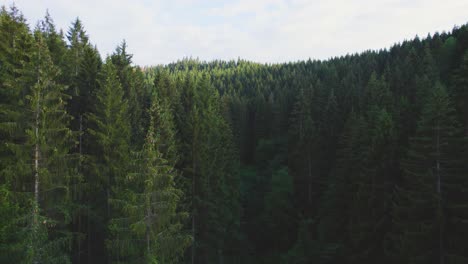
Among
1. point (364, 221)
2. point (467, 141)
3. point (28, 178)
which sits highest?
point (467, 141)

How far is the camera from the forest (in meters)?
16.5

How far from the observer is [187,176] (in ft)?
97.3

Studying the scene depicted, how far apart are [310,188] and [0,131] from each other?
113 ft

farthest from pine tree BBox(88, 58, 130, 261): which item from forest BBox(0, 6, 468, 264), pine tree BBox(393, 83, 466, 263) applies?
pine tree BBox(393, 83, 466, 263)

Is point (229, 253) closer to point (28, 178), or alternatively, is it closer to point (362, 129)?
point (362, 129)

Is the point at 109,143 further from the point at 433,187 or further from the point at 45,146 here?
the point at 433,187

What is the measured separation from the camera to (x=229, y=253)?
3503 cm

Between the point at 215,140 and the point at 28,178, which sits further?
the point at 215,140

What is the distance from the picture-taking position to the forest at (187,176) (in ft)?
54.0

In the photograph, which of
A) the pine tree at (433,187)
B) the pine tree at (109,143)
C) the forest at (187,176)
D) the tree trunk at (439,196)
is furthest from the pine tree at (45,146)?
the tree trunk at (439,196)

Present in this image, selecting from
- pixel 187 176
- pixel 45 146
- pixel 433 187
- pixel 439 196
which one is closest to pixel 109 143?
pixel 45 146

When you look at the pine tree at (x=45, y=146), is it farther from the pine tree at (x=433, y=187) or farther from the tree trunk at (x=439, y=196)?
the tree trunk at (x=439, y=196)

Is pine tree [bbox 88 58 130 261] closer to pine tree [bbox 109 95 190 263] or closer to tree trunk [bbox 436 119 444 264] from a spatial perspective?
pine tree [bbox 109 95 190 263]

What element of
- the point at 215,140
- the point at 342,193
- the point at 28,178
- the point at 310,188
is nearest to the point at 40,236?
the point at 28,178
